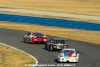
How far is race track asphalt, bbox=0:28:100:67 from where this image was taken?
26.8 metres

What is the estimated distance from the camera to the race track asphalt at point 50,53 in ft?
88.0

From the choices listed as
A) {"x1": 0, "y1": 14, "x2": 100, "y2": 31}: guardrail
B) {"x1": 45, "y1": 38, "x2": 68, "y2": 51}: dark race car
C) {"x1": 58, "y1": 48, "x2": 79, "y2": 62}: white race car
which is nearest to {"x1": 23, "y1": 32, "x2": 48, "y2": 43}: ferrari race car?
{"x1": 45, "y1": 38, "x2": 68, "y2": 51}: dark race car

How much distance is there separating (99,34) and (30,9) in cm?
3230

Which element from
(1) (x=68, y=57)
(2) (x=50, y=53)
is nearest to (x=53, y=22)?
(2) (x=50, y=53)

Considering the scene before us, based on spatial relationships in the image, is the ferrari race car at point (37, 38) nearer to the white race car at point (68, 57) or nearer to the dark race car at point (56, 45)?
the dark race car at point (56, 45)

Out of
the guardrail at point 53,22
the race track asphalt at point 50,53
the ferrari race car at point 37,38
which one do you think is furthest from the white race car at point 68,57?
the guardrail at point 53,22

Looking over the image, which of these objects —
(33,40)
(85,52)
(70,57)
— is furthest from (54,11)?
(70,57)

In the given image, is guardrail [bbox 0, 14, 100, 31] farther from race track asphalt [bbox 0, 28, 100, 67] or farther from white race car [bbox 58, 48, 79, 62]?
white race car [bbox 58, 48, 79, 62]

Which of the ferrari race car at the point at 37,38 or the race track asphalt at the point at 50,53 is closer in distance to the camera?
the race track asphalt at the point at 50,53

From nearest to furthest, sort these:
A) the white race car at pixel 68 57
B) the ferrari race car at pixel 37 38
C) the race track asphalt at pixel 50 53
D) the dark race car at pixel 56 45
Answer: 1. the white race car at pixel 68 57
2. the race track asphalt at pixel 50 53
3. the dark race car at pixel 56 45
4. the ferrari race car at pixel 37 38

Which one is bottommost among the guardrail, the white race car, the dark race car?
the guardrail

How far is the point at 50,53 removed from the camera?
31.8 metres

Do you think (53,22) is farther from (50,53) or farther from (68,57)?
(68,57)

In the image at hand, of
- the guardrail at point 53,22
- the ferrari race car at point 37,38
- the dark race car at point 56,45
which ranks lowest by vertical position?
the guardrail at point 53,22
